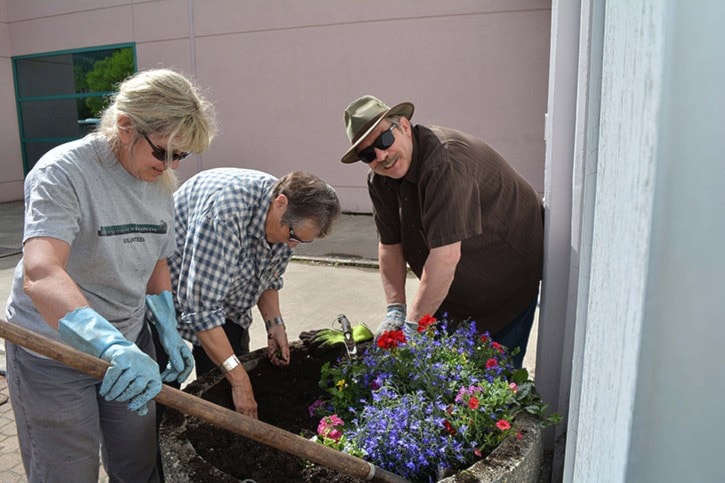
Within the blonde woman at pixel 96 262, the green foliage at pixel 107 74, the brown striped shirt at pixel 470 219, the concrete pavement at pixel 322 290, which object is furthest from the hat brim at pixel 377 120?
the green foliage at pixel 107 74

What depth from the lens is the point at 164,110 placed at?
191 cm

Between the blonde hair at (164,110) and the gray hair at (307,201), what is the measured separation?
512 mm

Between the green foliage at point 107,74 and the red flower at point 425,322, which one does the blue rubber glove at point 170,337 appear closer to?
the red flower at point 425,322

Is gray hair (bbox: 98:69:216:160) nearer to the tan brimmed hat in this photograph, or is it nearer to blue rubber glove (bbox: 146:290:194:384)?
blue rubber glove (bbox: 146:290:194:384)

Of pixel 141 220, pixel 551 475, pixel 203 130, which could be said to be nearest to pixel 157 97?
pixel 203 130

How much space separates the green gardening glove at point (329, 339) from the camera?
283 centimetres

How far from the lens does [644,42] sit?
52cm

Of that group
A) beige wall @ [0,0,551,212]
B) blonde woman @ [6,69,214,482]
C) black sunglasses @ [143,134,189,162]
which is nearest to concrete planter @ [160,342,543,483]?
blonde woman @ [6,69,214,482]

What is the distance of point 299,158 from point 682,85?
31.7 ft

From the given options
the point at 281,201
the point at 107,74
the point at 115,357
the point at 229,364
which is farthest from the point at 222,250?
the point at 107,74

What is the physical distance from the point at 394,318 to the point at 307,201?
0.75 meters

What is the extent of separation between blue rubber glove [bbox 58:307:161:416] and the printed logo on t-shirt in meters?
0.33

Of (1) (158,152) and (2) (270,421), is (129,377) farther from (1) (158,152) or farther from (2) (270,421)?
(2) (270,421)

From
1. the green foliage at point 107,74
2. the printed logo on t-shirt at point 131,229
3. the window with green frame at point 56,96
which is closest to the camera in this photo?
the printed logo on t-shirt at point 131,229
